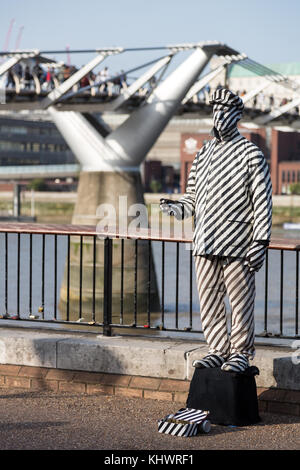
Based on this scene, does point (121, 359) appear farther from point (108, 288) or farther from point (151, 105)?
point (151, 105)

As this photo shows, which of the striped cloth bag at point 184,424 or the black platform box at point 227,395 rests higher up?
the black platform box at point 227,395

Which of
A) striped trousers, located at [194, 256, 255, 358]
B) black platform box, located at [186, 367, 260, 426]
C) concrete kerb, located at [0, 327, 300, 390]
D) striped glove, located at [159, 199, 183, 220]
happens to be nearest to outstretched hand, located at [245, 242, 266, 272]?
striped trousers, located at [194, 256, 255, 358]

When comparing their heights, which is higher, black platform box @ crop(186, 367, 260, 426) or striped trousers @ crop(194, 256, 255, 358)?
striped trousers @ crop(194, 256, 255, 358)

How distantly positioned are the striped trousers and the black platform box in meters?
0.16

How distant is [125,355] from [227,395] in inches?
41.5

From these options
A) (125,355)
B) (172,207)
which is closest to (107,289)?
(125,355)

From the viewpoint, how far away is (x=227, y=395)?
5.59 meters

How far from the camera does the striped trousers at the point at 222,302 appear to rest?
563cm

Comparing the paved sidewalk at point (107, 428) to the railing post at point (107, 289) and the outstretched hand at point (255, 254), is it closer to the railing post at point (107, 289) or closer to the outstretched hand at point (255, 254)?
the railing post at point (107, 289)

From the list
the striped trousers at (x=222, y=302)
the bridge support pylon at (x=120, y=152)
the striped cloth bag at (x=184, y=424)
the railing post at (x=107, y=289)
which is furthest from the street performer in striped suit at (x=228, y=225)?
the bridge support pylon at (x=120, y=152)

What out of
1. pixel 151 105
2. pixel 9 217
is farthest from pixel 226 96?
pixel 9 217

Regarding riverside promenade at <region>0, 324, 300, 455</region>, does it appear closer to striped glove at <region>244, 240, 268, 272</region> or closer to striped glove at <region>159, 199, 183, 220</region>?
Answer: striped glove at <region>244, 240, 268, 272</region>

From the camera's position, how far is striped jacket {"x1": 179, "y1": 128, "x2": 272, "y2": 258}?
552cm

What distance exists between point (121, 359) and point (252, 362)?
0.93 m
